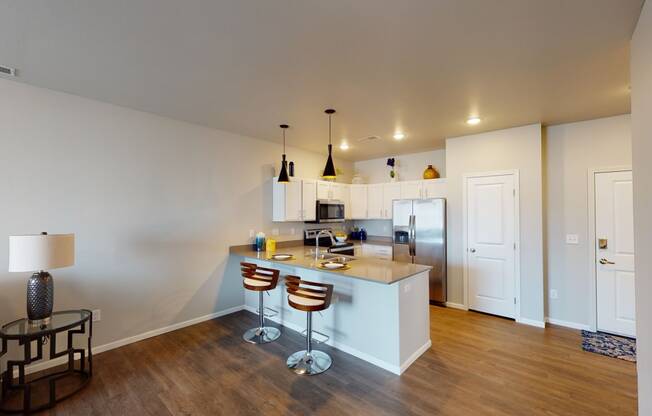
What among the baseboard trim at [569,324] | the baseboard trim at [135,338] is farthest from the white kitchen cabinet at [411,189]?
the baseboard trim at [135,338]

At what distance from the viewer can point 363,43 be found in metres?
2.07

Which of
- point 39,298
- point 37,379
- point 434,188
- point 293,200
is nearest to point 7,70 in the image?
point 39,298

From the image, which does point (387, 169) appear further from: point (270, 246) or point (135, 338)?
point (135, 338)

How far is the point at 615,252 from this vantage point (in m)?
3.49

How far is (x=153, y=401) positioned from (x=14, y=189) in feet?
7.49

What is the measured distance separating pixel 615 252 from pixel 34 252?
5.93 metres

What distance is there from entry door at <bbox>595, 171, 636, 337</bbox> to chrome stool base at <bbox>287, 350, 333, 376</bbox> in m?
3.48

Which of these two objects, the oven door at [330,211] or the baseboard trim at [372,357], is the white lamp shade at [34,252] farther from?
the oven door at [330,211]

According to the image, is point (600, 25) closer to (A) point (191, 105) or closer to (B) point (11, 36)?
(A) point (191, 105)

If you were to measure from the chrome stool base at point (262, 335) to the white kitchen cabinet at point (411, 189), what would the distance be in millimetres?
3287

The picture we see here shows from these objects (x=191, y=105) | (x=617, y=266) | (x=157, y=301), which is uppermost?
(x=191, y=105)

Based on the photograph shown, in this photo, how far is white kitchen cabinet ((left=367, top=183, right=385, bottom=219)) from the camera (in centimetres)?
579

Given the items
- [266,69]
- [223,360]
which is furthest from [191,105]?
[223,360]

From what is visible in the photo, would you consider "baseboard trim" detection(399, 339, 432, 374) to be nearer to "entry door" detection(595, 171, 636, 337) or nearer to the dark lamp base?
"entry door" detection(595, 171, 636, 337)
